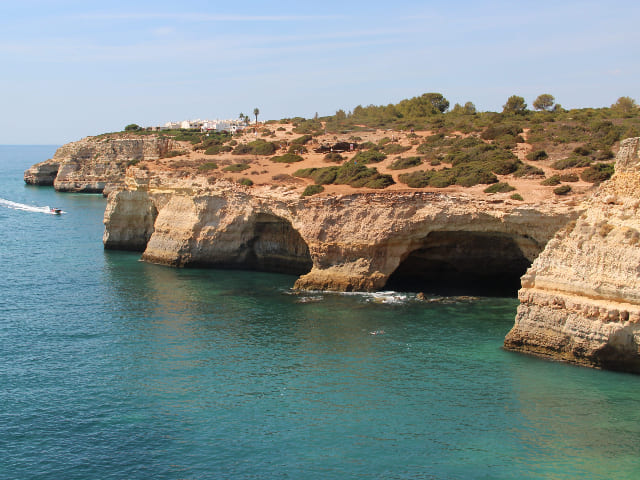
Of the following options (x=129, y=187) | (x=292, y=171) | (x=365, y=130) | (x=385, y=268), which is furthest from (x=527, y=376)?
(x=365, y=130)

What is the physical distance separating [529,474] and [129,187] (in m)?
41.0

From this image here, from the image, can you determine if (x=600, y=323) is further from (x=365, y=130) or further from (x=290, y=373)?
(x=365, y=130)

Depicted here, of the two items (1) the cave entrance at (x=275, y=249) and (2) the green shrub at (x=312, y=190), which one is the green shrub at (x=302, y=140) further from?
(2) the green shrub at (x=312, y=190)

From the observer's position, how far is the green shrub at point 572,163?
37594mm

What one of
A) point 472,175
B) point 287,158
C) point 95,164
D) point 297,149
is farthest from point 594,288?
point 95,164

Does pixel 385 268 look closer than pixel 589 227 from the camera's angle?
No

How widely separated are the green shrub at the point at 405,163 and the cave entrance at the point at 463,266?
24.0 feet

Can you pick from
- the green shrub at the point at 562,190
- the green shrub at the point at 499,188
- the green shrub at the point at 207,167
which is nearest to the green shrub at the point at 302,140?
the green shrub at the point at 207,167

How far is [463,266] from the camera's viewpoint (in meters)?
39.4

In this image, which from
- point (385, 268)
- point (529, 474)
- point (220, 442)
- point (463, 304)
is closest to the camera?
point (529, 474)

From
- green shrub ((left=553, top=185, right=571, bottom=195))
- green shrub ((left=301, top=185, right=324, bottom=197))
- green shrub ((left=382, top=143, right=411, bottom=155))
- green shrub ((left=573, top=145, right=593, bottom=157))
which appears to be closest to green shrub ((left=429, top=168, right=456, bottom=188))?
green shrub ((left=553, top=185, right=571, bottom=195))

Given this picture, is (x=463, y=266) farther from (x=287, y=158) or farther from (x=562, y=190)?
(x=287, y=158)

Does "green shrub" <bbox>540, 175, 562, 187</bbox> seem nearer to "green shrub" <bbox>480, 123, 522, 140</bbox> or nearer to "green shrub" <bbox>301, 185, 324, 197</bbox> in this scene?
"green shrub" <bbox>301, 185, 324, 197</bbox>

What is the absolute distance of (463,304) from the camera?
33.9 m
